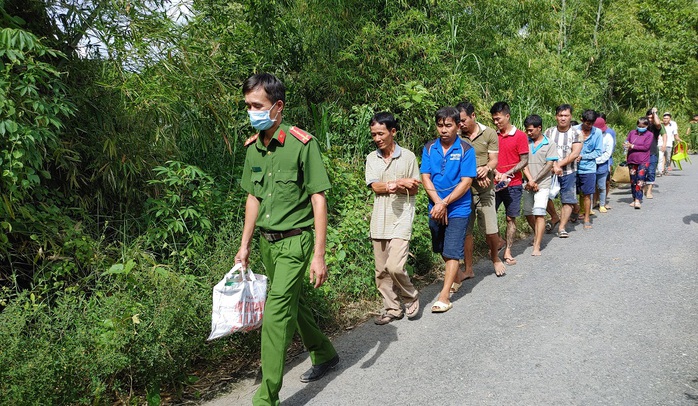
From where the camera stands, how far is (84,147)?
14.9 ft

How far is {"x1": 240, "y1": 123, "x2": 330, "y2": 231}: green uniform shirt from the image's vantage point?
147 inches

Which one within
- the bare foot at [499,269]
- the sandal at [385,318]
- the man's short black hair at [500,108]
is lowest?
the sandal at [385,318]

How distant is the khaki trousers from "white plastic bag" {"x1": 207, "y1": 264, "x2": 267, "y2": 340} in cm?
161

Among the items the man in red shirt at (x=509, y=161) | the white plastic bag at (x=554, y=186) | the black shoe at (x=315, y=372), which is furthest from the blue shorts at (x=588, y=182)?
the black shoe at (x=315, y=372)

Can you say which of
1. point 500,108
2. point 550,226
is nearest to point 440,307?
point 500,108

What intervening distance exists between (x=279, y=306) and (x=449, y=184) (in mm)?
2410

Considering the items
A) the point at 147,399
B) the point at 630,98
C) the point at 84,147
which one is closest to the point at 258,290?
the point at 147,399

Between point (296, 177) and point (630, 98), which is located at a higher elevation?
point (630, 98)

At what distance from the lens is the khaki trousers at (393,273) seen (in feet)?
16.5

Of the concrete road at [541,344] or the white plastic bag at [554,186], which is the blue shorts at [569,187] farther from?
the concrete road at [541,344]

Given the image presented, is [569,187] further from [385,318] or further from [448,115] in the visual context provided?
[385,318]

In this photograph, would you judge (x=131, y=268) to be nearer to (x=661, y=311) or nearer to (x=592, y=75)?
(x=661, y=311)

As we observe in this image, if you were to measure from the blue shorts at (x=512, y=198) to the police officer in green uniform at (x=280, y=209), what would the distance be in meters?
3.87

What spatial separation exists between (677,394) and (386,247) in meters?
2.46
